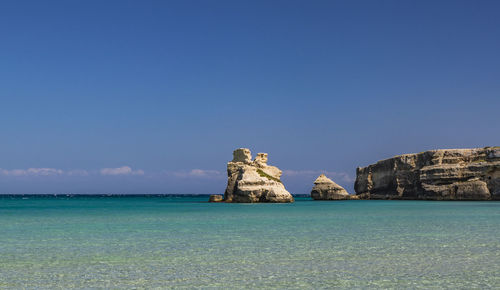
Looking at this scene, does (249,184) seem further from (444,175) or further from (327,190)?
(444,175)

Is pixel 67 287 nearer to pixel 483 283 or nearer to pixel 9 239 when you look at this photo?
pixel 483 283

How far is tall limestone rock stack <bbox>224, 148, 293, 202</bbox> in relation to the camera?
7719 cm

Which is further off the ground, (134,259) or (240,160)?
(240,160)

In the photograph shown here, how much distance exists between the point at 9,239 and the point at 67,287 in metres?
12.5

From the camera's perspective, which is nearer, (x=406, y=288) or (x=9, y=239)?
(x=406, y=288)

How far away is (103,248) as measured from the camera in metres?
18.0

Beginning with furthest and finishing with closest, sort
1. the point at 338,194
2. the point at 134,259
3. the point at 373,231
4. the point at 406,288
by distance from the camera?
the point at 338,194 < the point at 373,231 < the point at 134,259 < the point at 406,288

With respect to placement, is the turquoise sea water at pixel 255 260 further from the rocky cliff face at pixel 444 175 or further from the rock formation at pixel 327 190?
the rock formation at pixel 327 190

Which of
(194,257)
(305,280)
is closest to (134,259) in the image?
(194,257)

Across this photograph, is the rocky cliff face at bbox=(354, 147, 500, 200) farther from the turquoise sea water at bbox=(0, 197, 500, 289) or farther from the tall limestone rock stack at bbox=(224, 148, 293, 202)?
the turquoise sea water at bbox=(0, 197, 500, 289)

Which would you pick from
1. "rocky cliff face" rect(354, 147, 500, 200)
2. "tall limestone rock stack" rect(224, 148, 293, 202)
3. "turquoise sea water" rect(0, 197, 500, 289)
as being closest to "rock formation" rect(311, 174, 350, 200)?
"rocky cliff face" rect(354, 147, 500, 200)

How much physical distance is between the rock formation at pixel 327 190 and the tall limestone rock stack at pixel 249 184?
19.8 meters

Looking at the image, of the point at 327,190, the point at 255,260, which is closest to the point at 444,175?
the point at 327,190

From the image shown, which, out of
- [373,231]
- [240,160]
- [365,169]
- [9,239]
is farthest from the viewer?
[365,169]
